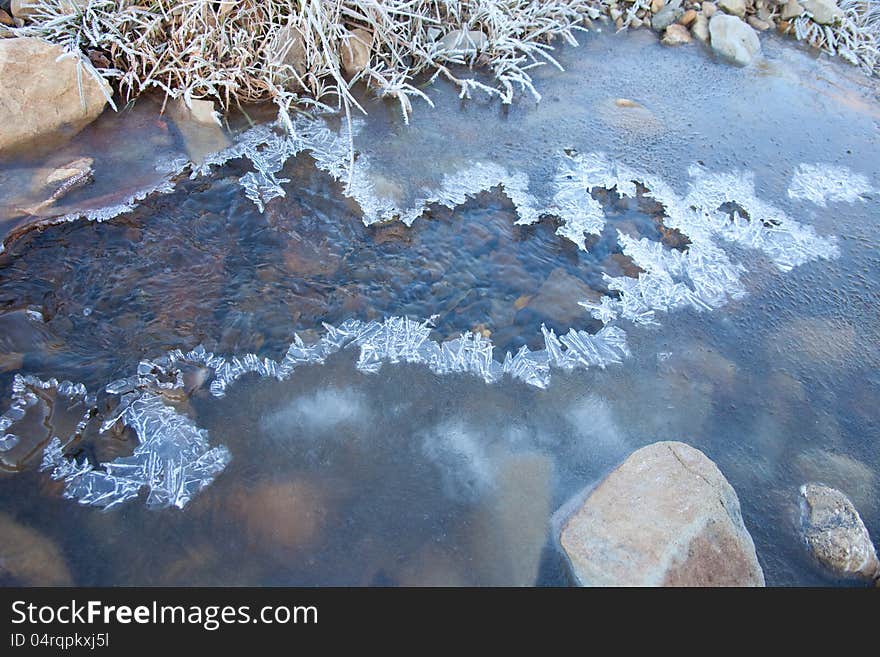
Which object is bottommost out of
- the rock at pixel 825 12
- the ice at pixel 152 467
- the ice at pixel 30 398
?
the ice at pixel 152 467

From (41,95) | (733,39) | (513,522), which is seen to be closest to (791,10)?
(733,39)

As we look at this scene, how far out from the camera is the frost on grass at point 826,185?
108 inches

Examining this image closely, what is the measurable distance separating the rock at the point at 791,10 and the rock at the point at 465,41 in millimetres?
2013

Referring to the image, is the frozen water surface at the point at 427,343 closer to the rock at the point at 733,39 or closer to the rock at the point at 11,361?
the rock at the point at 11,361

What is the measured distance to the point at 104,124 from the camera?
2541 mm

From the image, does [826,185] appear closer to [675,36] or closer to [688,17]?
[675,36]

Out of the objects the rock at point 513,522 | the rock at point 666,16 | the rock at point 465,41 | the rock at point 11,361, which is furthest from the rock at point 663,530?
the rock at point 666,16

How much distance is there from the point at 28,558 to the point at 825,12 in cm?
466

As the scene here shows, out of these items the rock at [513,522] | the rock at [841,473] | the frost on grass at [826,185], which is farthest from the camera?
the frost on grass at [826,185]

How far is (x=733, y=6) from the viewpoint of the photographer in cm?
373

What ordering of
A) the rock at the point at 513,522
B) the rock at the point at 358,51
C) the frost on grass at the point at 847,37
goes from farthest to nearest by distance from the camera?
the frost on grass at the point at 847,37, the rock at the point at 358,51, the rock at the point at 513,522

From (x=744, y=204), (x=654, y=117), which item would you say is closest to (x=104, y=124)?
(x=654, y=117)

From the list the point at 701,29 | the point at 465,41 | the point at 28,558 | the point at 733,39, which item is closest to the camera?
the point at 28,558
